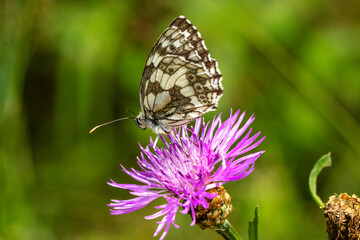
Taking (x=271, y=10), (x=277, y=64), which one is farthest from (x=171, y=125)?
(x=271, y=10)

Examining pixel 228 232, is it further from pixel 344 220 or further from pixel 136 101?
pixel 136 101

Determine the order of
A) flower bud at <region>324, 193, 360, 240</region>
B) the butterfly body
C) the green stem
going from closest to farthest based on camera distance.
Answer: flower bud at <region>324, 193, 360, 240</region> < the green stem < the butterfly body

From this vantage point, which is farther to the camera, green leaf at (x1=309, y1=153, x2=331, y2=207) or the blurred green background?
the blurred green background

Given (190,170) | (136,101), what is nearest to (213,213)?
(190,170)

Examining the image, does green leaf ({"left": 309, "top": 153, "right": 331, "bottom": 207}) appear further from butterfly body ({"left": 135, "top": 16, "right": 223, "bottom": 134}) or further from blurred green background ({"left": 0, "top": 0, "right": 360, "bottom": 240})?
blurred green background ({"left": 0, "top": 0, "right": 360, "bottom": 240})

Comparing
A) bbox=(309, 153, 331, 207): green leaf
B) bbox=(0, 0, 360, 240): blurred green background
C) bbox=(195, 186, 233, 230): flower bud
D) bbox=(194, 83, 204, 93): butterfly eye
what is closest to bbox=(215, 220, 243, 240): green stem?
bbox=(195, 186, 233, 230): flower bud

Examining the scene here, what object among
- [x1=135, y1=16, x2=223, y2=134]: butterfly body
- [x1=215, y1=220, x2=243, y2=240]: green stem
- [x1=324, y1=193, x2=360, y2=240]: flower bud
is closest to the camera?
[x1=324, y1=193, x2=360, y2=240]: flower bud
